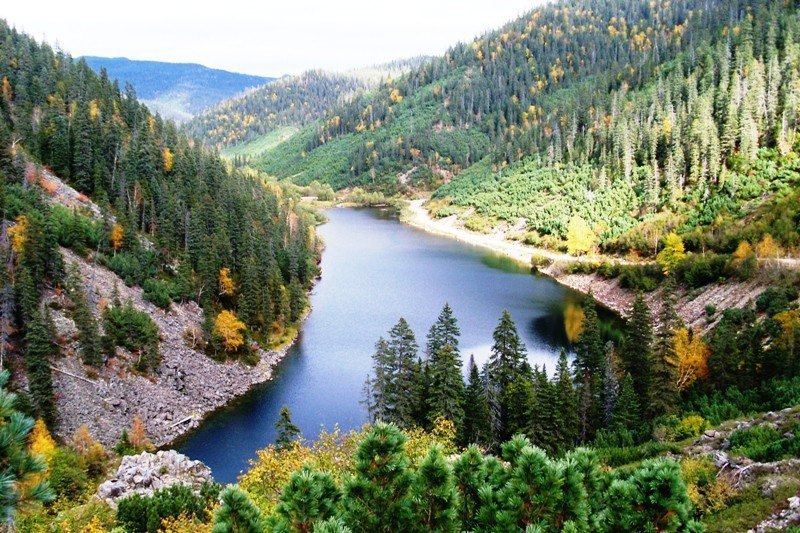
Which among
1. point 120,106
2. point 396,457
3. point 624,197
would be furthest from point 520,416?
point 120,106

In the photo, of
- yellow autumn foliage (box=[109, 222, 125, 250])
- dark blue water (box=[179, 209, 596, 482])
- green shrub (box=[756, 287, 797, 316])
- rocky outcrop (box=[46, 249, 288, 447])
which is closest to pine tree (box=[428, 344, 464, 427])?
dark blue water (box=[179, 209, 596, 482])

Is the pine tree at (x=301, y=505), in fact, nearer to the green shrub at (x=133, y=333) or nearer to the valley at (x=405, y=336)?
the valley at (x=405, y=336)

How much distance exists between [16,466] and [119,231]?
65676mm

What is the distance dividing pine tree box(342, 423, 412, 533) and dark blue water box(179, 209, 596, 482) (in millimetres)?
33538

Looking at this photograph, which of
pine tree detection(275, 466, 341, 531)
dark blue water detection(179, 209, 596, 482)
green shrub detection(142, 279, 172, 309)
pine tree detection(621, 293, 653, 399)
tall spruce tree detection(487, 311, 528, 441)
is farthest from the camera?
green shrub detection(142, 279, 172, 309)

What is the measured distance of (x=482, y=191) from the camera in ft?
530

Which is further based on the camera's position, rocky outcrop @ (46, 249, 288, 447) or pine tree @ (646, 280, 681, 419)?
rocky outcrop @ (46, 249, 288, 447)

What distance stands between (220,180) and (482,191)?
84808 mm

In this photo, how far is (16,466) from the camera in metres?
8.25

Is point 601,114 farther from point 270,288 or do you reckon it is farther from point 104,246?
point 104,246

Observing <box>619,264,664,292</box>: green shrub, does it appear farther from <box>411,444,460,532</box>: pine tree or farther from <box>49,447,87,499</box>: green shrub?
<box>411,444,460,532</box>: pine tree

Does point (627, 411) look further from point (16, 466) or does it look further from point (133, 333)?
point (133, 333)

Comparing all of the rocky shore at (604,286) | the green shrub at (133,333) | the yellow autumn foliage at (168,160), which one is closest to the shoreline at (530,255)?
the rocky shore at (604,286)

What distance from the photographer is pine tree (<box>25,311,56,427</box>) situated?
43656 mm
